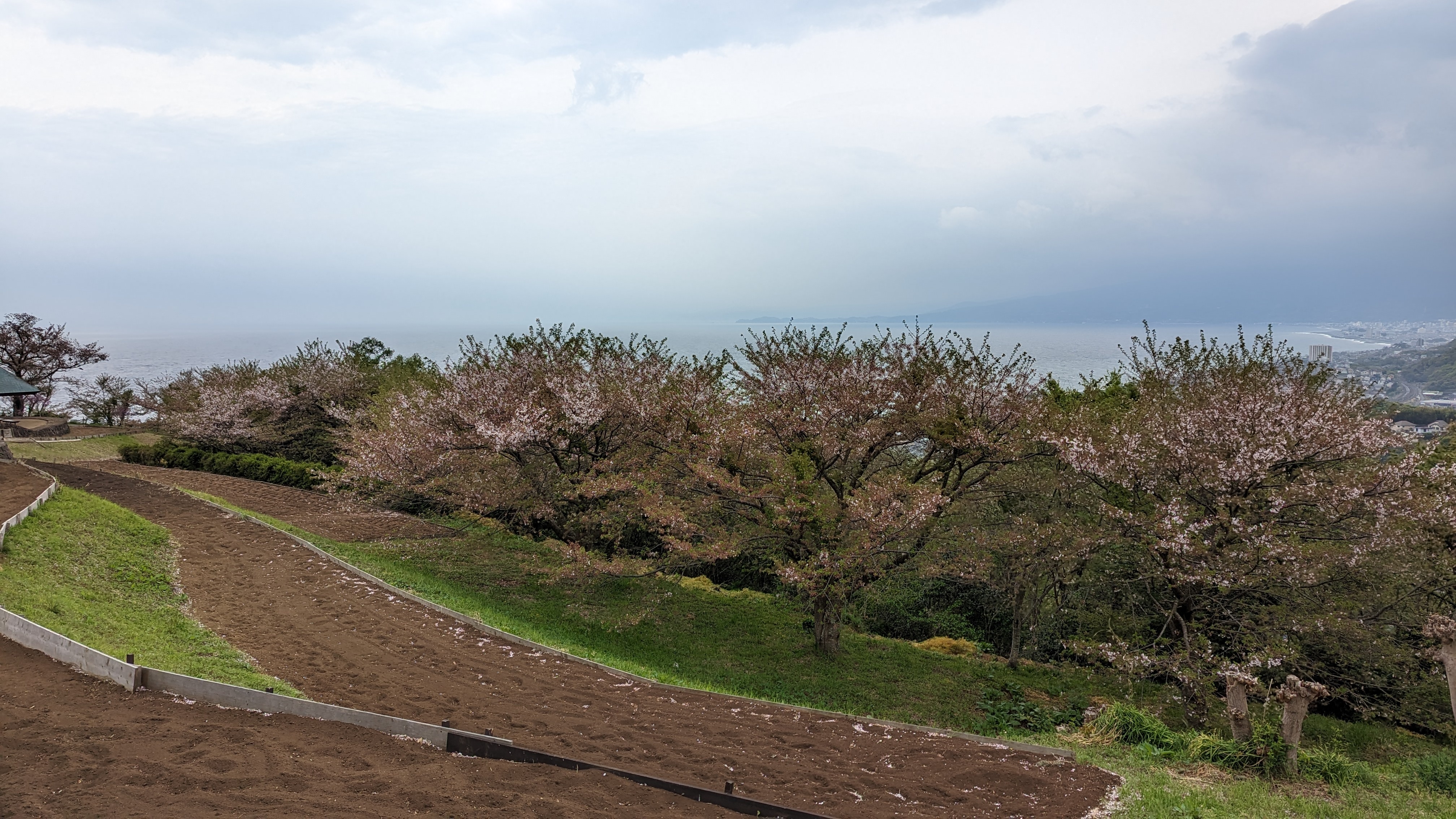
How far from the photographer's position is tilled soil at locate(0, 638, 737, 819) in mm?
6043

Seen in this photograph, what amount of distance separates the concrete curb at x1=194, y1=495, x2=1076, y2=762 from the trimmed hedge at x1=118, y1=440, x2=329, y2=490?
507 inches

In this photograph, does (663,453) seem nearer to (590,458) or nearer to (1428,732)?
(590,458)

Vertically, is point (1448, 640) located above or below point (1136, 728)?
above

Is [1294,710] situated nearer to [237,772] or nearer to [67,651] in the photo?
[237,772]

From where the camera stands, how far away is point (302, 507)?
2458 centimetres

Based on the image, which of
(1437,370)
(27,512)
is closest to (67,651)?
(27,512)

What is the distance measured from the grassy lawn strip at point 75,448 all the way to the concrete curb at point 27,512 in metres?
13.8

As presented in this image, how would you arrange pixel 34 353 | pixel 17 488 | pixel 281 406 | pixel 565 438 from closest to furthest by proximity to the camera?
1. pixel 17 488
2. pixel 565 438
3. pixel 281 406
4. pixel 34 353

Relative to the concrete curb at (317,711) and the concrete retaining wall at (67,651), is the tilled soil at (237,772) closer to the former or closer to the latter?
the concrete curb at (317,711)

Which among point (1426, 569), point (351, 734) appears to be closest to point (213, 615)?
point (351, 734)

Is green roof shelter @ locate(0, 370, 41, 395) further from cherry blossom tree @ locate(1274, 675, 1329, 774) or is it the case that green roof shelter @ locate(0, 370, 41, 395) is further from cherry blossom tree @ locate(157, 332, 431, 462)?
cherry blossom tree @ locate(1274, 675, 1329, 774)

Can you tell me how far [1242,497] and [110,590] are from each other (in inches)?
777

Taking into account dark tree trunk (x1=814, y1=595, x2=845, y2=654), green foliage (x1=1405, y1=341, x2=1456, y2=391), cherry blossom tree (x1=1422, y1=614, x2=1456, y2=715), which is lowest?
dark tree trunk (x1=814, y1=595, x2=845, y2=654)

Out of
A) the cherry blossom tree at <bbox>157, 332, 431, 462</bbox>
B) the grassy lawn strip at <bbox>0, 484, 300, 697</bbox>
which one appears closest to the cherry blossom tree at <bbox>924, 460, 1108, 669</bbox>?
the grassy lawn strip at <bbox>0, 484, 300, 697</bbox>
